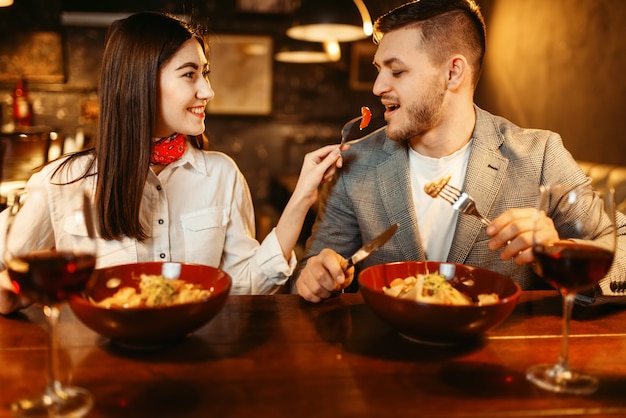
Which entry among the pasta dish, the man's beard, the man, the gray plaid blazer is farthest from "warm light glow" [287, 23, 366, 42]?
the pasta dish

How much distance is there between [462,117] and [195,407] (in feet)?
5.06

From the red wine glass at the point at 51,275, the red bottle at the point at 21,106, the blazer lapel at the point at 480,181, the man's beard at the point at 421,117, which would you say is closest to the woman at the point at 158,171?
the man's beard at the point at 421,117

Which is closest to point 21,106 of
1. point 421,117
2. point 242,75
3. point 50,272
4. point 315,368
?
point 242,75

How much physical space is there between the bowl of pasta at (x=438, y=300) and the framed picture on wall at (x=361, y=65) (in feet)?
17.1

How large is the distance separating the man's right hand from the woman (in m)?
0.38

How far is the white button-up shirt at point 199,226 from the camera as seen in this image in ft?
5.83

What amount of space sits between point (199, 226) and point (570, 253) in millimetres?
1230

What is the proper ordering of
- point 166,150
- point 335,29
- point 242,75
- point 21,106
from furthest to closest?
1. point 242,75
2. point 21,106
3. point 335,29
4. point 166,150

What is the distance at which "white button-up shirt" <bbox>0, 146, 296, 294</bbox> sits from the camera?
70.0 inches

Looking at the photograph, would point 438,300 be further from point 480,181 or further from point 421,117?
point 421,117

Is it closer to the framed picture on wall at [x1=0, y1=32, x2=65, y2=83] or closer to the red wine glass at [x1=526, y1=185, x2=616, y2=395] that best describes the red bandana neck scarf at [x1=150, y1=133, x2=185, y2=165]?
the red wine glass at [x1=526, y1=185, x2=616, y2=395]

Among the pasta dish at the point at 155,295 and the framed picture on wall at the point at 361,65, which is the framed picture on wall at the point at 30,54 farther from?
the pasta dish at the point at 155,295

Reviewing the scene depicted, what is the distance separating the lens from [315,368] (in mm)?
1013

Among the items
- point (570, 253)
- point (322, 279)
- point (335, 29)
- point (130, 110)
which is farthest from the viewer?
point (335, 29)
